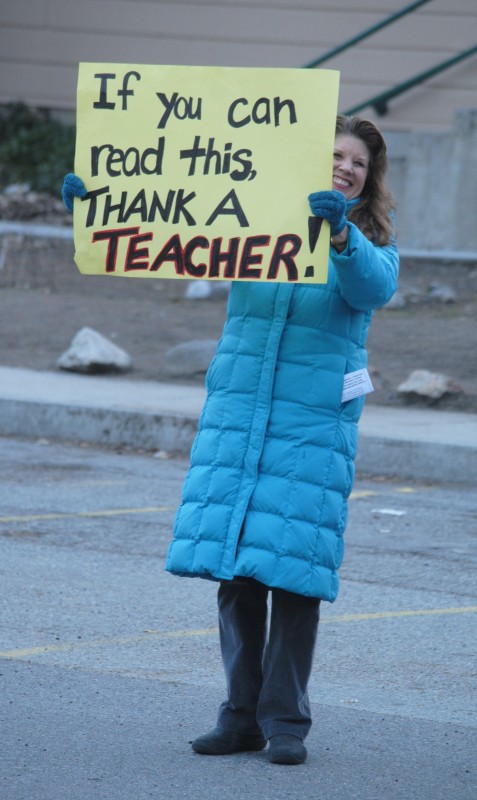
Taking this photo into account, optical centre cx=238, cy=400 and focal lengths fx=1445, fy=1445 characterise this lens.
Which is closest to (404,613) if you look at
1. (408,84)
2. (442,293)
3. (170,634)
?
(170,634)

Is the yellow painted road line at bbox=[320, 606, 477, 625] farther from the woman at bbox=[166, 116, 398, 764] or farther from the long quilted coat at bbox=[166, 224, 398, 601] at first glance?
the long quilted coat at bbox=[166, 224, 398, 601]

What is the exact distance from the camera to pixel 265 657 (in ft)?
13.8

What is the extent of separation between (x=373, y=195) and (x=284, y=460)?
82 cm

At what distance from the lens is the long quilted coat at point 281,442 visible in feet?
13.1

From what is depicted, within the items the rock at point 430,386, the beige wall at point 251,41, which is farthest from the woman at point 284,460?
the beige wall at point 251,41

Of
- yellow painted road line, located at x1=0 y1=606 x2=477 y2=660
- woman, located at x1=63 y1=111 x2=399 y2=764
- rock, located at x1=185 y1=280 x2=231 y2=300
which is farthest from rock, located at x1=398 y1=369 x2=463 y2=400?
woman, located at x1=63 y1=111 x2=399 y2=764

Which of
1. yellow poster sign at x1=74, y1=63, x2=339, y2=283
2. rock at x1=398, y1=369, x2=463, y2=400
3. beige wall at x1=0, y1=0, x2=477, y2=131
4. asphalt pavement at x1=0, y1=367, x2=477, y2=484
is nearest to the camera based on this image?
yellow poster sign at x1=74, y1=63, x2=339, y2=283

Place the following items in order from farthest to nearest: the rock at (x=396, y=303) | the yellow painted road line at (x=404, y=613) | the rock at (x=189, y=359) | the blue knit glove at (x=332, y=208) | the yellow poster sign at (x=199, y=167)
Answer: the rock at (x=396, y=303) → the rock at (x=189, y=359) → the yellow painted road line at (x=404, y=613) → the yellow poster sign at (x=199, y=167) → the blue knit glove at (x=332, y=208)

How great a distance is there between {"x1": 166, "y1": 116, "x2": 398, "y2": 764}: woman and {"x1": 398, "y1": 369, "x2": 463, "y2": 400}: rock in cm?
744

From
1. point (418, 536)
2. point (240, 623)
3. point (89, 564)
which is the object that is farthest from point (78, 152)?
point (418, 536)

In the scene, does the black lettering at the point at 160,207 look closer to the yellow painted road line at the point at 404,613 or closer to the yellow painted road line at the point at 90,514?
the yellow painted road line at the point at 404,613

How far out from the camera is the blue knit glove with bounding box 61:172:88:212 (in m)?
4.20

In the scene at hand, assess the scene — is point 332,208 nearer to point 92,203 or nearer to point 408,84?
point 92,203

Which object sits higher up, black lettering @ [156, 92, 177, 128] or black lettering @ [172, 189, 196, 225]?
black lettering @ [156, 92, 177, 128]
